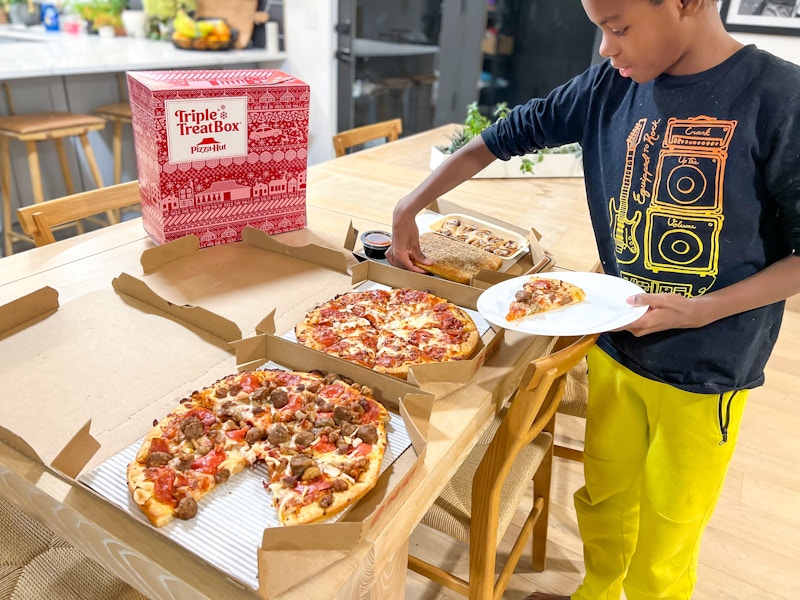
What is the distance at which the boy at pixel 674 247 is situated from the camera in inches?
39.2

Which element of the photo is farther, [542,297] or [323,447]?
[542,297]

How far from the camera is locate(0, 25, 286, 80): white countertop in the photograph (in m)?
3.25

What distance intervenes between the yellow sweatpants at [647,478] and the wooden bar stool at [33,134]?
3042 mm

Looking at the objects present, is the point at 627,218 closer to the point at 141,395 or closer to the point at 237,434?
the point at 237,434

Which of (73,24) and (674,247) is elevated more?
(73,24)

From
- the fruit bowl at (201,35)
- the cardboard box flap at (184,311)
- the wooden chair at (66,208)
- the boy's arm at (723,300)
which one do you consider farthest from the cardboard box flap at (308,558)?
the fruit bowl at (201,35)

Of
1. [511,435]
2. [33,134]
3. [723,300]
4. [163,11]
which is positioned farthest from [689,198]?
[163,11]

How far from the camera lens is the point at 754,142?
99 cm

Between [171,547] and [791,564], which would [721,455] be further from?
[171,547]

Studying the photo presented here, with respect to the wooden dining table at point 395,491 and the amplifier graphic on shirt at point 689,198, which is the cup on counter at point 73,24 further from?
the amplifier graphic on shirt at point 689,198

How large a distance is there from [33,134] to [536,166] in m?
2.49

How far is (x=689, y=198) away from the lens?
107cm

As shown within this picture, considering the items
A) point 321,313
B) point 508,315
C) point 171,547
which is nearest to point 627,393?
point 508,315

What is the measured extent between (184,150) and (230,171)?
0.12 metres
